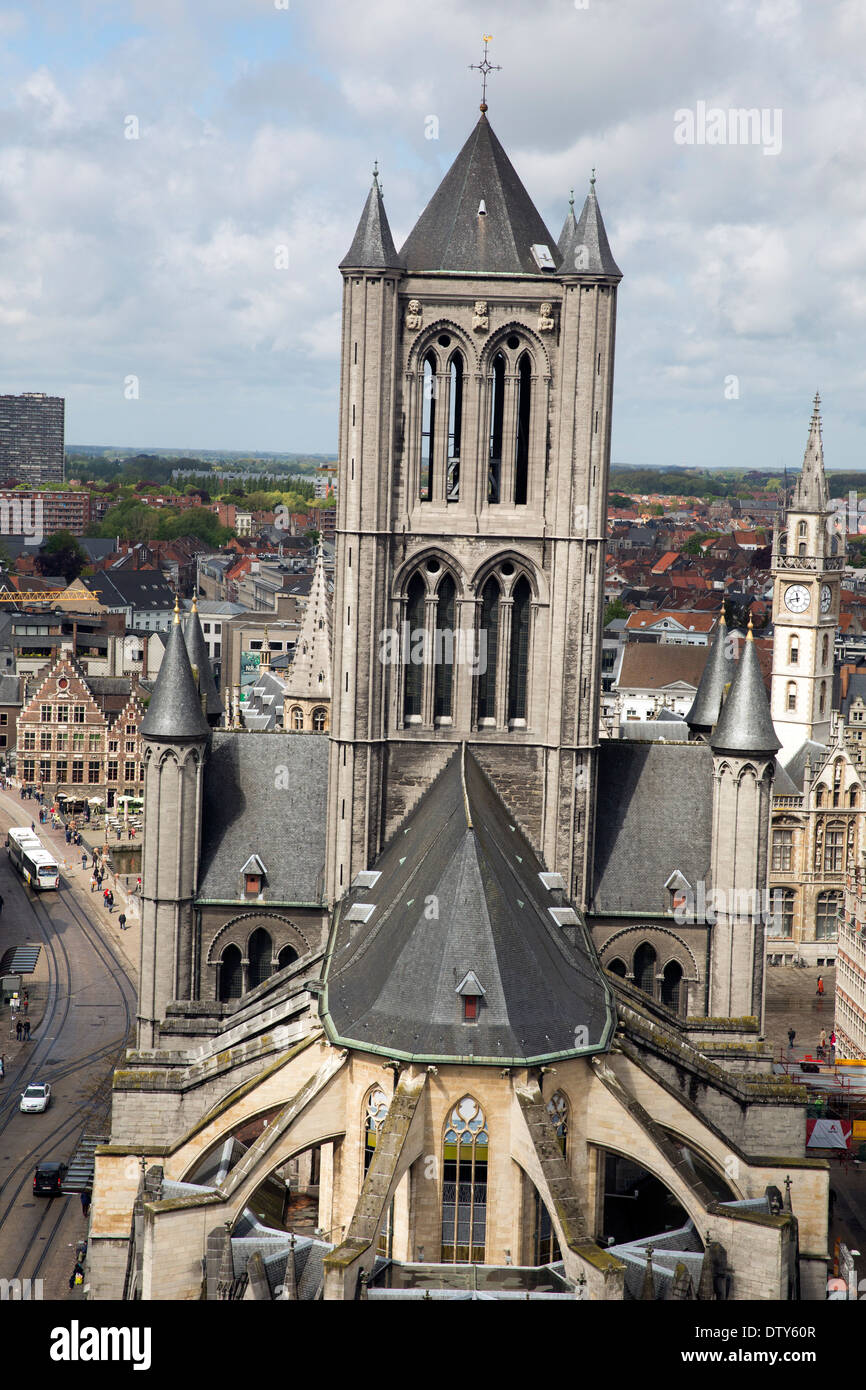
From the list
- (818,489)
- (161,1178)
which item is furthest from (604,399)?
(818,489)

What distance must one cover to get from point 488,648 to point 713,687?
14170mm

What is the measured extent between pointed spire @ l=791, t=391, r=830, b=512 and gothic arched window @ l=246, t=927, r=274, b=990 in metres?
63.3

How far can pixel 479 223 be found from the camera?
57062mm

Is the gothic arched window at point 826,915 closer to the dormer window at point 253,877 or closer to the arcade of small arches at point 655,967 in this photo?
the arcade of small arches at point 655,967

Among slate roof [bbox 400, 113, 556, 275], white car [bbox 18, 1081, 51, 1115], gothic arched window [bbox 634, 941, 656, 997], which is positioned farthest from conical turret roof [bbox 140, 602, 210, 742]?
white car [bbox 18, 1081, 51, 1115]

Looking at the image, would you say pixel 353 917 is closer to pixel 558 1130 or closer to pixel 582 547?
pixel 558 1130

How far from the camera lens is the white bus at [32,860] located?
10650 centimetres

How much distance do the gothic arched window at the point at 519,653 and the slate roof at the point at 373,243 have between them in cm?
1137

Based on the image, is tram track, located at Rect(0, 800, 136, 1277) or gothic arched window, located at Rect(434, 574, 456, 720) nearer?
gothic arched window, located at Rect(434, 574, 456, 720)

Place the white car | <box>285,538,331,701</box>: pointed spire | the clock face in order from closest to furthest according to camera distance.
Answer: the white car → <box>285,538,331,701</box>: pointed spire → the clock face

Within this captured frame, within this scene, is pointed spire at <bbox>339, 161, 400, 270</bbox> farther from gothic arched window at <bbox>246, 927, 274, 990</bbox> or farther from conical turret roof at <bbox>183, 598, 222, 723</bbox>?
gothic arched window at <bbox>246, 927, 274, 990</bbox>

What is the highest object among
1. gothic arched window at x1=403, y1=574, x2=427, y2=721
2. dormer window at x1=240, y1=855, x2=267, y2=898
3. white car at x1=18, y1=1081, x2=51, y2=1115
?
gothic arched window at x1=403, y1=574, x2=427, y2=721

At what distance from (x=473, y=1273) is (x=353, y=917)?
1231cm

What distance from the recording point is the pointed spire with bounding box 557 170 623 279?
55.7 m
